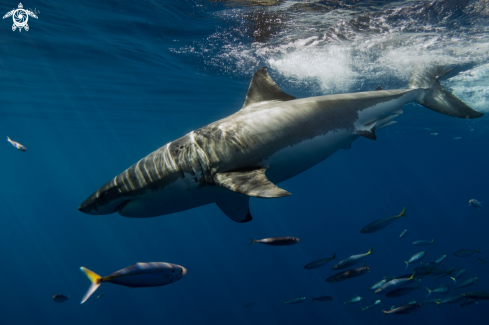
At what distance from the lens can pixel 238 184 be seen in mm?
2873

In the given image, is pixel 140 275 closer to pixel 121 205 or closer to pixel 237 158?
pixel 121 205

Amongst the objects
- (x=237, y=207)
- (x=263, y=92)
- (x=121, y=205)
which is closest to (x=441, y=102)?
(x=263, y=92)

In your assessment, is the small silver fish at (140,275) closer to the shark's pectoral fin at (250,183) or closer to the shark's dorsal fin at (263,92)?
the shark's pectoral fin at (250,183)

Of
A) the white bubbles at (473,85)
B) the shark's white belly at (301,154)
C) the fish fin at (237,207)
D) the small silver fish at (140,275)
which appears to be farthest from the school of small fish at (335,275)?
the white bubbles at (473,85)

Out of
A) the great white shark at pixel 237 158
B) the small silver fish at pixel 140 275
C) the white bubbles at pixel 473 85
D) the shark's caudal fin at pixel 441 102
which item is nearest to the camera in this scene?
the small silver fish at pixel 140 275

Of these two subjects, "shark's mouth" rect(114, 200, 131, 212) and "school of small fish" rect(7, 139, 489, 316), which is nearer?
"school of small fish" rect(7, 139, 489, 316)

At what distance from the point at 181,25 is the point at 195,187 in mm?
9595

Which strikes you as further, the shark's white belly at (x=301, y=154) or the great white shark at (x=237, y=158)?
the shark's white belly at (x=301, y=154)

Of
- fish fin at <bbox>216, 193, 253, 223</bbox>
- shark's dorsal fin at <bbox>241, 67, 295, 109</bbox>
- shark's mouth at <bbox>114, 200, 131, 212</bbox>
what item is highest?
shark's dorsal fin at <bbox>241, 67, 295, 109</bbox>

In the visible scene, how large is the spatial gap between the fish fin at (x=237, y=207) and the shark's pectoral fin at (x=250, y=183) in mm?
1062

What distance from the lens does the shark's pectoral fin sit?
2578mm

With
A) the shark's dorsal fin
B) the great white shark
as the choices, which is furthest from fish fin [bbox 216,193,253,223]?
the shark's dorsal fin

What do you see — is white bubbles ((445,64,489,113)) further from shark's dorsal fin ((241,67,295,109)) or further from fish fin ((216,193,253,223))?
fish fin ((216,193,253,223))

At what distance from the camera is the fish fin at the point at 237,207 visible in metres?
4.30
